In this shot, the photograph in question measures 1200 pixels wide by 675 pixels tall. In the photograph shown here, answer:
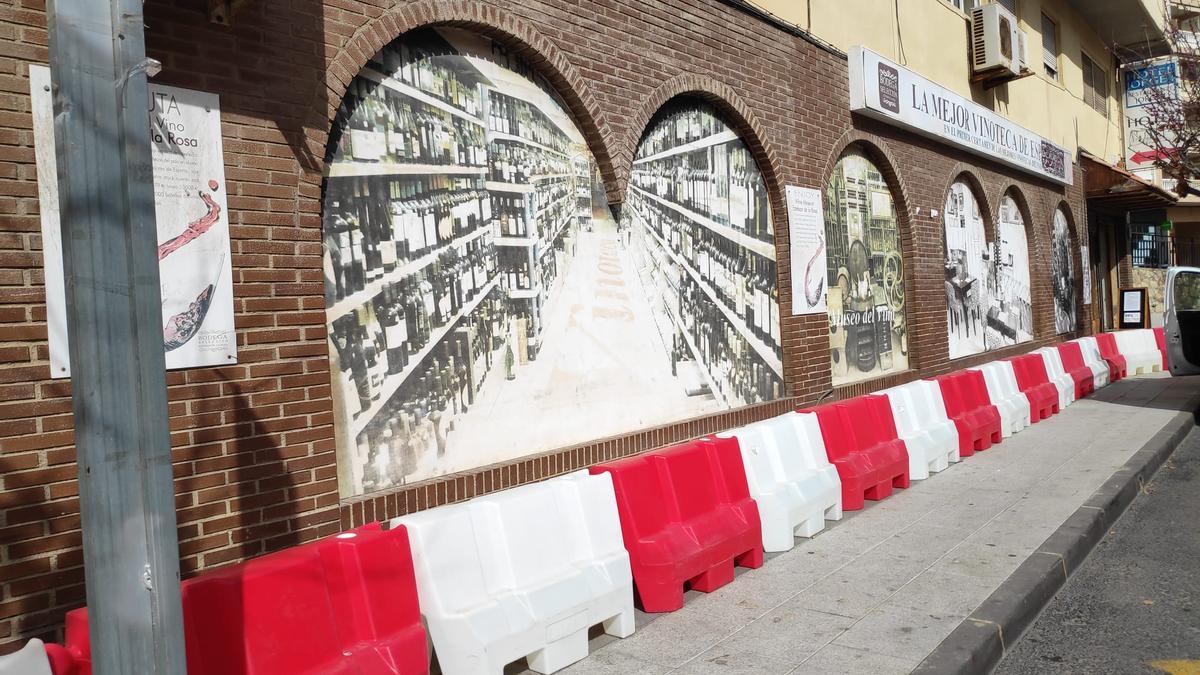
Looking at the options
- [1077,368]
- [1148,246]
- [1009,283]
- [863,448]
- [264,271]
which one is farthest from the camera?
[1148,246]

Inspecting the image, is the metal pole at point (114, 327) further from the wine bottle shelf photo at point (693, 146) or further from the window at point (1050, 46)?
the window at point (1050, 46)

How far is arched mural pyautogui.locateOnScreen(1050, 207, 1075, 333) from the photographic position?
1961 centimetres

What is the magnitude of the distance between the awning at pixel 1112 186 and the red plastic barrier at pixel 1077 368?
917cm

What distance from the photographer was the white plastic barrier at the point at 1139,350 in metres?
16.4

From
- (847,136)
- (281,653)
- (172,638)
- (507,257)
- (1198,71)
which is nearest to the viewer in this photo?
(172,638)

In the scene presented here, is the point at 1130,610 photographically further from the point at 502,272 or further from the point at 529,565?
the point at 502,272

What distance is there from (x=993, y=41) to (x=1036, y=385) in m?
6.36

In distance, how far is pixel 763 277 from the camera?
32.3 feet

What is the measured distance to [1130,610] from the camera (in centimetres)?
496

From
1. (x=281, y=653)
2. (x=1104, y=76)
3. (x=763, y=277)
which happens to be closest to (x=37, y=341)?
(x=281, y=653)

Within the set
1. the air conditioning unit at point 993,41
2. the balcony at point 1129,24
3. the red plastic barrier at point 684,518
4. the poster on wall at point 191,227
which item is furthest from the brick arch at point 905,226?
the balcony at point 1129,24

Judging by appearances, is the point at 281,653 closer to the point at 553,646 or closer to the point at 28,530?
the point at 553,646

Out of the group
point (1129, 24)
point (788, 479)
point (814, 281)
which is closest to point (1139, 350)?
point (814, 281)

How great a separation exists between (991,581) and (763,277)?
516 centimetres
